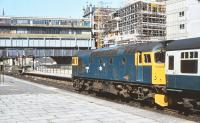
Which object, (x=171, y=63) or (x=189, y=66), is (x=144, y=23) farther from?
(x=189, y=66)

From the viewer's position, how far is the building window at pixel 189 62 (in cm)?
1513

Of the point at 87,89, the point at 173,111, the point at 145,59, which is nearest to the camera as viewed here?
the point at 173,111

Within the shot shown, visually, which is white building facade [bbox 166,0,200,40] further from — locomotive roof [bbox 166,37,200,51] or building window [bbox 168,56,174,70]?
building window [bbox 168,56,174,70]

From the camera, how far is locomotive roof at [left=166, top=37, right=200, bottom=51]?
15.2 meters

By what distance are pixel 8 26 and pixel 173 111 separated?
102338 mm

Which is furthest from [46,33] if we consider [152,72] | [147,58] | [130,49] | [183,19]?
[152,72]

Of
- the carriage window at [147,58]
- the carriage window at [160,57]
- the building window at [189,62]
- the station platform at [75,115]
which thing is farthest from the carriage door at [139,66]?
the building window at [189,62]

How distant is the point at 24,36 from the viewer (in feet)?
357

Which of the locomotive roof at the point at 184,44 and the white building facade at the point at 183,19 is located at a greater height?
the white building facade at the point at 183,19

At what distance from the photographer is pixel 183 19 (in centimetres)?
6788

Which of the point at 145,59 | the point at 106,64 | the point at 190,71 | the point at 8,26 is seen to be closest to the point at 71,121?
the point at 190,71

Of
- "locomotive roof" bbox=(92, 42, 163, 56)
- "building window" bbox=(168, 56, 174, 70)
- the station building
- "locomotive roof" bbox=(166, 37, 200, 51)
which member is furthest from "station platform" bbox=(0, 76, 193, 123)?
the station building

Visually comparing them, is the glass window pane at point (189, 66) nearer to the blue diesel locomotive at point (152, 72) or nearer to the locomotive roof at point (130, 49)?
the blue diesel locomotive at point (152, 72)

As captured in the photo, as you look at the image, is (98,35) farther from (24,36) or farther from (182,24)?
(182,24)
